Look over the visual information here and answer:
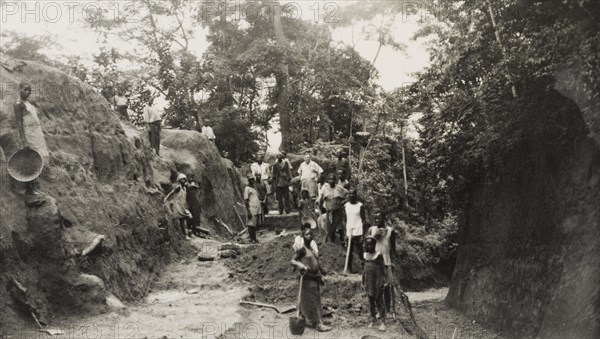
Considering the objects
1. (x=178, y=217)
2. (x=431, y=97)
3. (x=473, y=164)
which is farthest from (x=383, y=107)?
(x=178, y=217)

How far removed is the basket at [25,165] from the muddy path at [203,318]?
2.58 metres

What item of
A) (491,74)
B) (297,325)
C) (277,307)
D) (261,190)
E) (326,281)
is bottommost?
(277,307)

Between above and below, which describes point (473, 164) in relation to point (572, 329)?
above

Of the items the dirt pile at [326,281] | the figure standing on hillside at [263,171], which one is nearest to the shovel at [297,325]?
the dirt pile at [326,281]

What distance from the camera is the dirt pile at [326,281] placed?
10.6 metres

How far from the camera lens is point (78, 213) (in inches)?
404

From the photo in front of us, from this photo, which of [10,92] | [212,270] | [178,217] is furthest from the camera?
[178,217]

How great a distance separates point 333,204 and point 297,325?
383 centimetres

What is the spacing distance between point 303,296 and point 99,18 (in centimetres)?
2261

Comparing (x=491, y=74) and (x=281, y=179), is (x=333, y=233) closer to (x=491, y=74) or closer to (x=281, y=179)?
(x=281, y=179)

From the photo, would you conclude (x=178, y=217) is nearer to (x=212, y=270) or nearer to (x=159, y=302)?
(x=212, y=270)

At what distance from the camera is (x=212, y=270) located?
1295cm

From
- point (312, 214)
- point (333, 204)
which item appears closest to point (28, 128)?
point (333, 204)

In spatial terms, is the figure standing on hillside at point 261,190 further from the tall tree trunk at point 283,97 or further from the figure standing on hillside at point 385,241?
the figure standing on hillside at point 385,241
